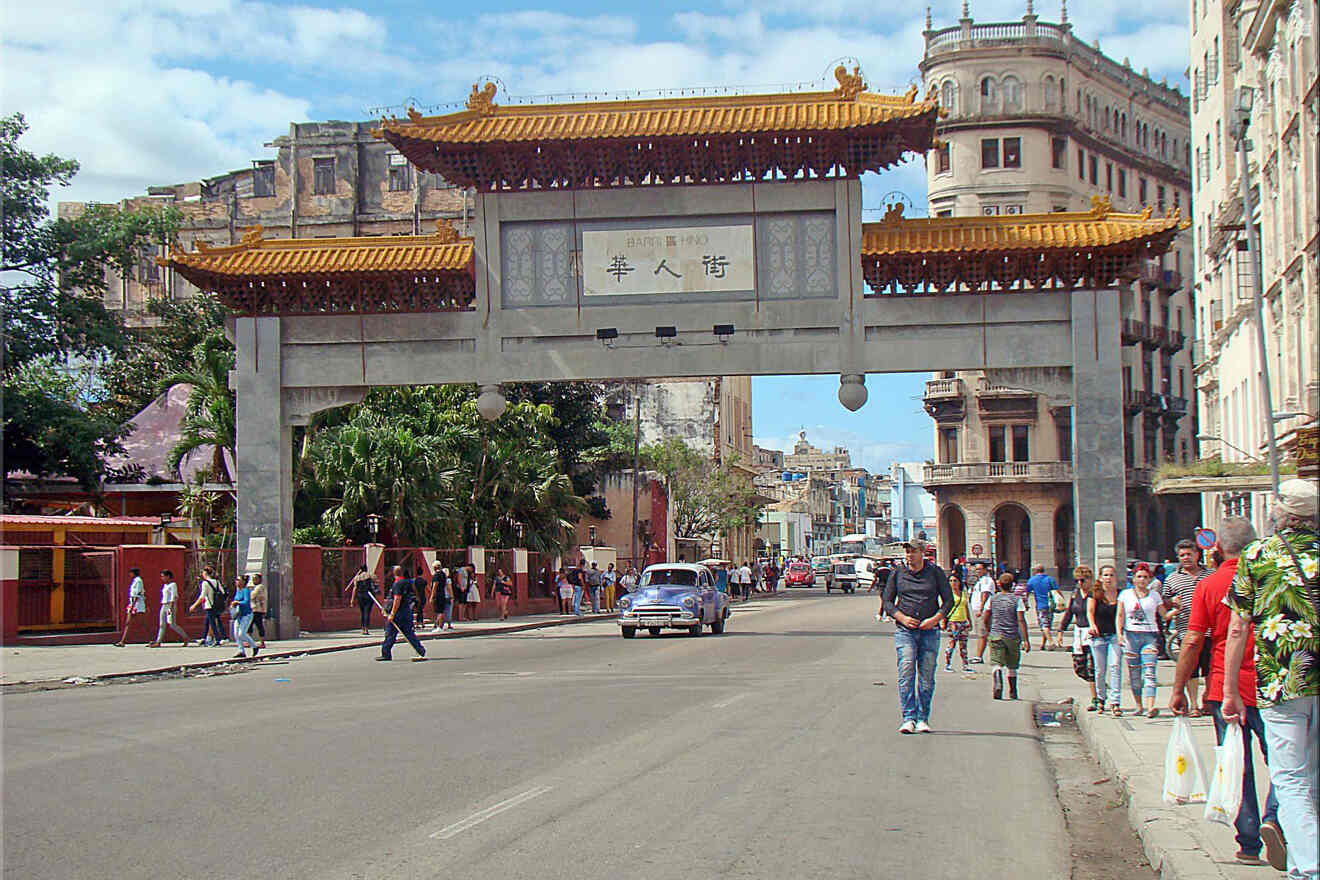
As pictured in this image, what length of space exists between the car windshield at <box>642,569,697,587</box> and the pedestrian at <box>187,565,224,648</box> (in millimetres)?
9722

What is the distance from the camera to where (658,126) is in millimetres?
30953

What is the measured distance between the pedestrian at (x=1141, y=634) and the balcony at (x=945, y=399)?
58.6 m

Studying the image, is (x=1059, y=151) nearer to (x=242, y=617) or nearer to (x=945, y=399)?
(x=945, y=399)

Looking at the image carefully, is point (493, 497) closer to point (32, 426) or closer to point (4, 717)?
point (32, 426)

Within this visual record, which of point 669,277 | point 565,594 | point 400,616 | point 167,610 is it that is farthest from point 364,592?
point 565,594

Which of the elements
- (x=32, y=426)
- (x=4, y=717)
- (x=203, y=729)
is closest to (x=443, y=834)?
(x=203, y=729)

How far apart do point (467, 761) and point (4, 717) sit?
720 cm

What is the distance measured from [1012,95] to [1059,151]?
3.85 metres

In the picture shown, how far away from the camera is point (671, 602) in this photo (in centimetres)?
3300

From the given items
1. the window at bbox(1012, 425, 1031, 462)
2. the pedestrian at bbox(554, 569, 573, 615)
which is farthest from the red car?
the pedestrian at bbox(554, 569, 573, 615)

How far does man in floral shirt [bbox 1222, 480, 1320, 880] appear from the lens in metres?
6.66

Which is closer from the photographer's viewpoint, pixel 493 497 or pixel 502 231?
pixel 502 231

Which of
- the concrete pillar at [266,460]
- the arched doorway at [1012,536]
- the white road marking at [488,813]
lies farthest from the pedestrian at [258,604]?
the arched doorway at [1012,536]

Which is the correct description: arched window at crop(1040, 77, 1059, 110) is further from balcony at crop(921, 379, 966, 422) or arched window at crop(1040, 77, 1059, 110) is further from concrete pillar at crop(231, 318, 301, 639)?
concrete pillar at crop(231, 318, 301, 639)
